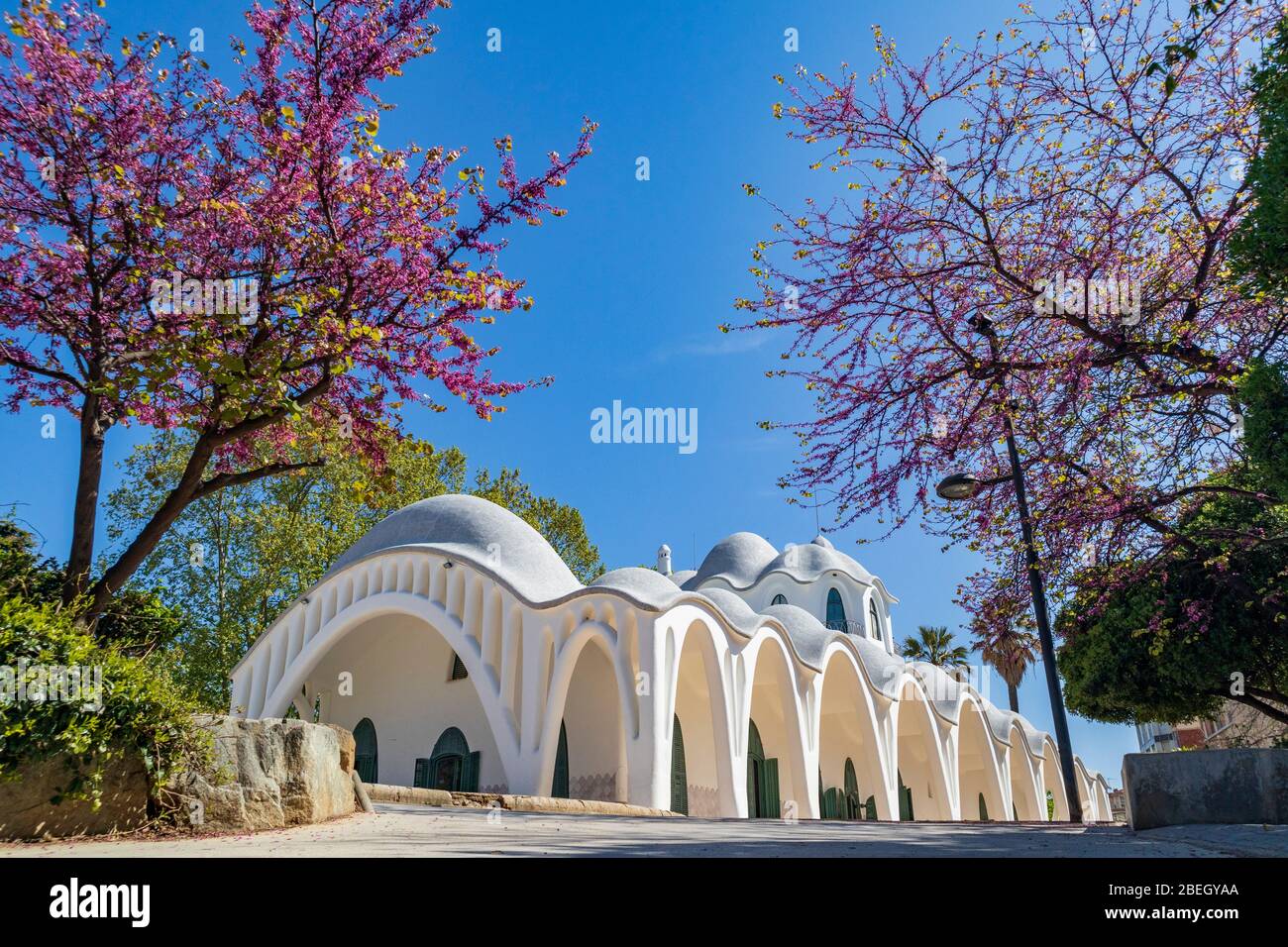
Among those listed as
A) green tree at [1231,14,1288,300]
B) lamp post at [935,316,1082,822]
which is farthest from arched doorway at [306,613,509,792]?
green tree at [1231,14,1288,300]

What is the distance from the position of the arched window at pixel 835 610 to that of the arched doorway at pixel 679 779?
1373cm

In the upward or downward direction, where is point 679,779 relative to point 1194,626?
downward

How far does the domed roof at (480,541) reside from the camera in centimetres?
2245

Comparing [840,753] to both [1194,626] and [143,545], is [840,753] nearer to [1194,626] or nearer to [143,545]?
[1194,626]

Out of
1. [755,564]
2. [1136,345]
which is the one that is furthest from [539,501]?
[1136,345]

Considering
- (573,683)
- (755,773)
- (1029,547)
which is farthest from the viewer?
(755,773)

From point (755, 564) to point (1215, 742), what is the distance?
751 inches

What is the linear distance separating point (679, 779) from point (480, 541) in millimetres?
8559

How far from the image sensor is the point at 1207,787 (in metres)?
7.18

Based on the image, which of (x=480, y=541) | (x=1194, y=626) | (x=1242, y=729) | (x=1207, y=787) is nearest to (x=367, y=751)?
(x=480, y=541)

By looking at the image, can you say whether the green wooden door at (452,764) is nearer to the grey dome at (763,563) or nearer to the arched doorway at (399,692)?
the arched doorway at (399,692)

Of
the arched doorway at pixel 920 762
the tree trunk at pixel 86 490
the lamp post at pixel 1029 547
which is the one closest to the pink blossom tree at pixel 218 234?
the tree trunk at pixel 86 490
